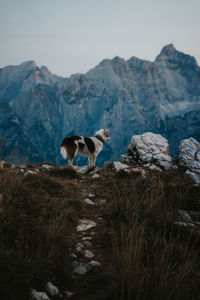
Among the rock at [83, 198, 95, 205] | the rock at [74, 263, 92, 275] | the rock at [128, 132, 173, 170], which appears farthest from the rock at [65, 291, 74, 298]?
the rock at [128, 132, 173, 170]

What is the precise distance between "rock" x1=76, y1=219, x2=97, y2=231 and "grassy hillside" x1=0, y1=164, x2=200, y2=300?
152 millimetres

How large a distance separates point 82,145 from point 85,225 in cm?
957

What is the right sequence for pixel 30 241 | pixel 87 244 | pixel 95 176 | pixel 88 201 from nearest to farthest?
pixel 30 241 < pixel 87 244 < pixel 88 201 < pixel 95 176

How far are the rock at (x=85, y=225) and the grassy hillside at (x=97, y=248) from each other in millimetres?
152

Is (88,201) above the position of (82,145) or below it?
below

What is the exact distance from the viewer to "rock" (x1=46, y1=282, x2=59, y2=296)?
→ 2883 millimetres

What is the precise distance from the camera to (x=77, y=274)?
351 centimetres

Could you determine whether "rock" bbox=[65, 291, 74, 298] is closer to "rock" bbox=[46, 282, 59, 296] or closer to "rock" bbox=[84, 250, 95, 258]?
"rock" bbox=[46, 282, 59, 296]

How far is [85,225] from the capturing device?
5.35 m

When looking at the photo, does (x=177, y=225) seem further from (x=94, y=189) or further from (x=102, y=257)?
(x=94, y=189)

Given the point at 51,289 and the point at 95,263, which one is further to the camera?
the point at 95,263

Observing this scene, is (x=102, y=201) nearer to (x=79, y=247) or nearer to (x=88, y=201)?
(x=88, y=201)

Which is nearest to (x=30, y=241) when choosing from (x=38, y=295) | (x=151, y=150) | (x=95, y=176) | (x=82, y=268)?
(x=82, y=268)

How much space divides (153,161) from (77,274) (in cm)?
1082
